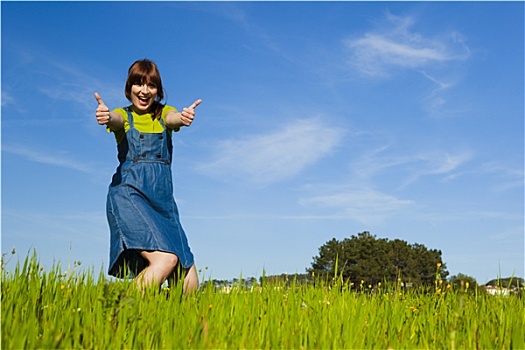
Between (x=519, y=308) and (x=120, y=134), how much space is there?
3.53 metres

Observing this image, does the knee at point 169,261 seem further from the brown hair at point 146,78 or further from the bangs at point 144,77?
the bangs at point 144,77

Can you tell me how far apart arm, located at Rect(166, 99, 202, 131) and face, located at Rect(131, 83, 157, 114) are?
231 mm

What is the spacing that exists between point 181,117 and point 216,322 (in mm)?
2201

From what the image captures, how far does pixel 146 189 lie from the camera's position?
5145mm

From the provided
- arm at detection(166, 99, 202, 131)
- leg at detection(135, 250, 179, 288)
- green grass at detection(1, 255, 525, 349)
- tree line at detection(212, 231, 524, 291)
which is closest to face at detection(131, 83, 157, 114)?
arm at detection(166, 99, 202, 131)

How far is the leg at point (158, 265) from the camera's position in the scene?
4.86 m

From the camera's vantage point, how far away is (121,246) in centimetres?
502

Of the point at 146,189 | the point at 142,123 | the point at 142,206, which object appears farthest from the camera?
the point at 142,123

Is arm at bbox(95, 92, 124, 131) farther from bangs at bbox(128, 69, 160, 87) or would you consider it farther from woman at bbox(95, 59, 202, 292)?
bangs at bbox(128, 69, 160, 87)

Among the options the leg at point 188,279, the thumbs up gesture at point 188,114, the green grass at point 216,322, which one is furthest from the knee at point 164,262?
the thumbs up gesture at point 188,114

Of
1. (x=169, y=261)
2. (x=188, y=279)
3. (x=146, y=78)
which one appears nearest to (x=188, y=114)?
(x=146, y=78)

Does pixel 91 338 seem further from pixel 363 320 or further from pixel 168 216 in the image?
pixel 168 216

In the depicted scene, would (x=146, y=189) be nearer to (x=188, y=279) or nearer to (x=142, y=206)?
(x=142, y=206)

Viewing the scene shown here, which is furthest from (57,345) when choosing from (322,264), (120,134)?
(322,264)
